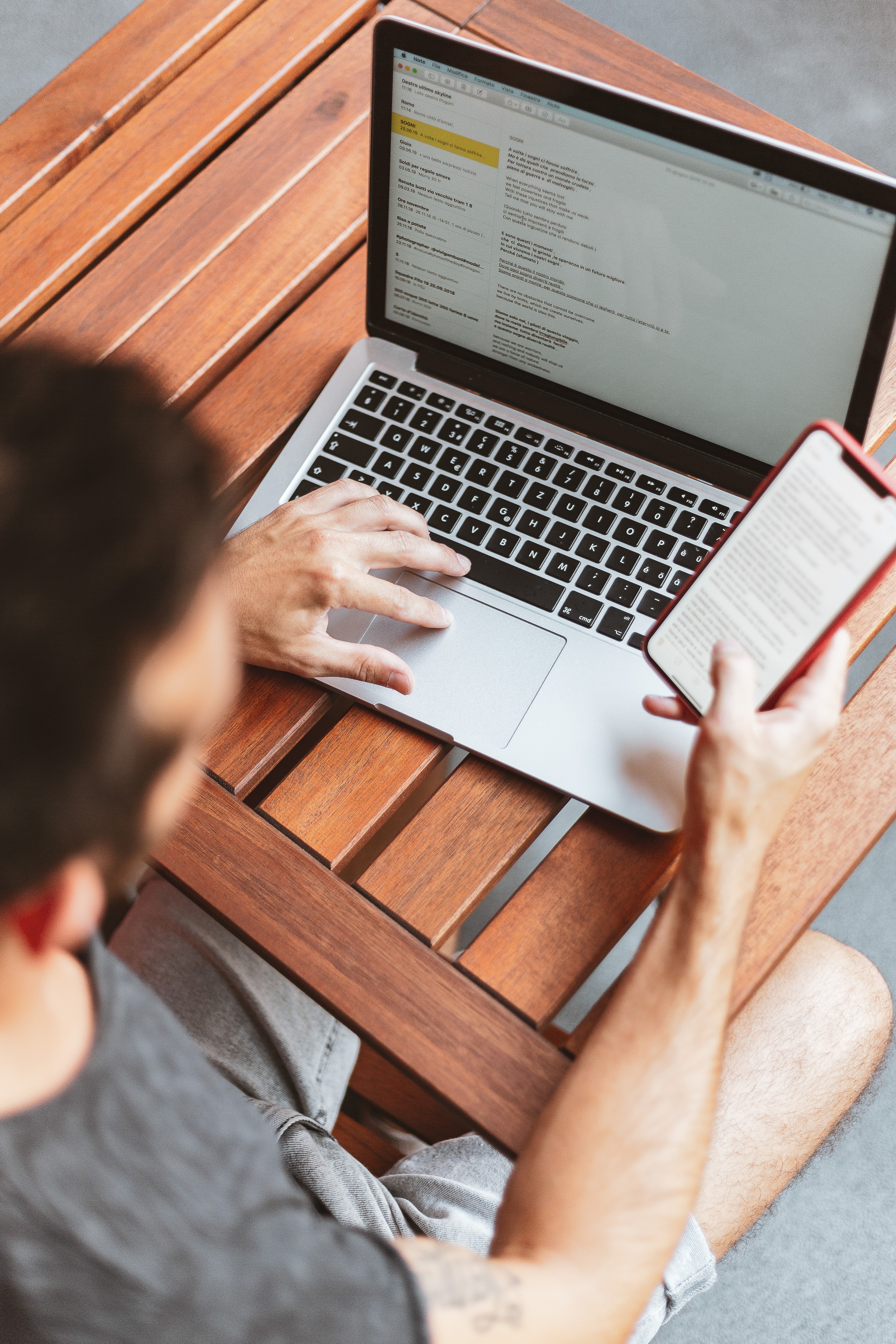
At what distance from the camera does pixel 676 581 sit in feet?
2.65

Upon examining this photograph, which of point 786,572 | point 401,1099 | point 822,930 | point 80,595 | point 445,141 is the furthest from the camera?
point 822,930

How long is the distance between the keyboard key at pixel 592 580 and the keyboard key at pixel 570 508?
4 centimetres

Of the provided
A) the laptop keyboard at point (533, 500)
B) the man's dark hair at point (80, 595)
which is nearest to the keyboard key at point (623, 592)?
the laptop keyboard at point (533, 500)

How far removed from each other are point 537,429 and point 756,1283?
39.6 inches

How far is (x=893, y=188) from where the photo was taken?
63cm

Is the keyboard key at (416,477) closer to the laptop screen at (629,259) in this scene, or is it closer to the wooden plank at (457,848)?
the laptop screen at (629,259)

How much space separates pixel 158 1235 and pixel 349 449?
0.61 m

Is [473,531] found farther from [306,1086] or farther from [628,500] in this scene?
[306,1086]

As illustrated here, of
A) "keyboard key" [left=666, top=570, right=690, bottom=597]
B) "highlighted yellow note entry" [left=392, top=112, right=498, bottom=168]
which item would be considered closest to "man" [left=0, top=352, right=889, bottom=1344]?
"keyboard key" [left=666, top=570, right=690, bottom=597]

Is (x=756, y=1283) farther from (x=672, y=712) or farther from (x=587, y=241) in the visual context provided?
(x=587, y=241)

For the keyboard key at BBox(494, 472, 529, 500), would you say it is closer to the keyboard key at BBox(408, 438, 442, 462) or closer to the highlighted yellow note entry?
the keyboard key at BBox(408, 438, 442, 462)

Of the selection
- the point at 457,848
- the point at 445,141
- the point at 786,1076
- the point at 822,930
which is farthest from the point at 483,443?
the point at 822,930

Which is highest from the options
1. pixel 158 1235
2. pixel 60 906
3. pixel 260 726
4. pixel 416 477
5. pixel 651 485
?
pixel 651 485

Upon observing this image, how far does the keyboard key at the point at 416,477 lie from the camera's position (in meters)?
0.88
